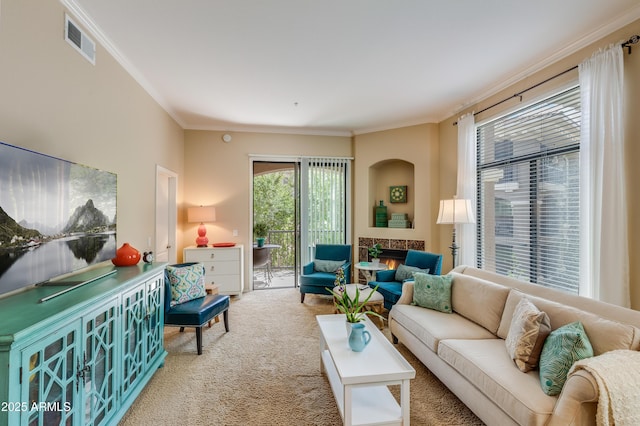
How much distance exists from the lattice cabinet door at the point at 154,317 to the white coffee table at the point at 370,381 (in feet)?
4.89

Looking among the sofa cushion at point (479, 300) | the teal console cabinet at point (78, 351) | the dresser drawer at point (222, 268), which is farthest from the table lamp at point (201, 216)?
the sofa cushion at point (479, 300)

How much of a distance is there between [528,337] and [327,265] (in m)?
3.03

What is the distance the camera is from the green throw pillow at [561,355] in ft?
4.93

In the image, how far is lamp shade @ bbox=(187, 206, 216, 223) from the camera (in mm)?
4609

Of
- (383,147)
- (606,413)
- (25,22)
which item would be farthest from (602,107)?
(25,22)

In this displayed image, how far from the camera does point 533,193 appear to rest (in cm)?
308

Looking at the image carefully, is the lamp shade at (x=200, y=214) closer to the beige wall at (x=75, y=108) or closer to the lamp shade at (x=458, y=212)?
the beige wall at (x=75, y=108)

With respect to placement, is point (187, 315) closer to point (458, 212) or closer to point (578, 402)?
point (578, 402)

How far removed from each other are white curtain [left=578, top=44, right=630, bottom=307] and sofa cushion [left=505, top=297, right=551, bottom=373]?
0.88 m

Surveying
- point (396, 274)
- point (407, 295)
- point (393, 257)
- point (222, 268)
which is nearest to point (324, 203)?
point (393, 257)

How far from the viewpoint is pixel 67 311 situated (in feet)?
4.43

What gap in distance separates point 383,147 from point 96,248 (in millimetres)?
4329

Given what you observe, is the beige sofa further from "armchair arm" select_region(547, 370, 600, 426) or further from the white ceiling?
the white ceiling

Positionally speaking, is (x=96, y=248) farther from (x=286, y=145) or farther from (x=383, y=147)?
(x=383, y=147)
